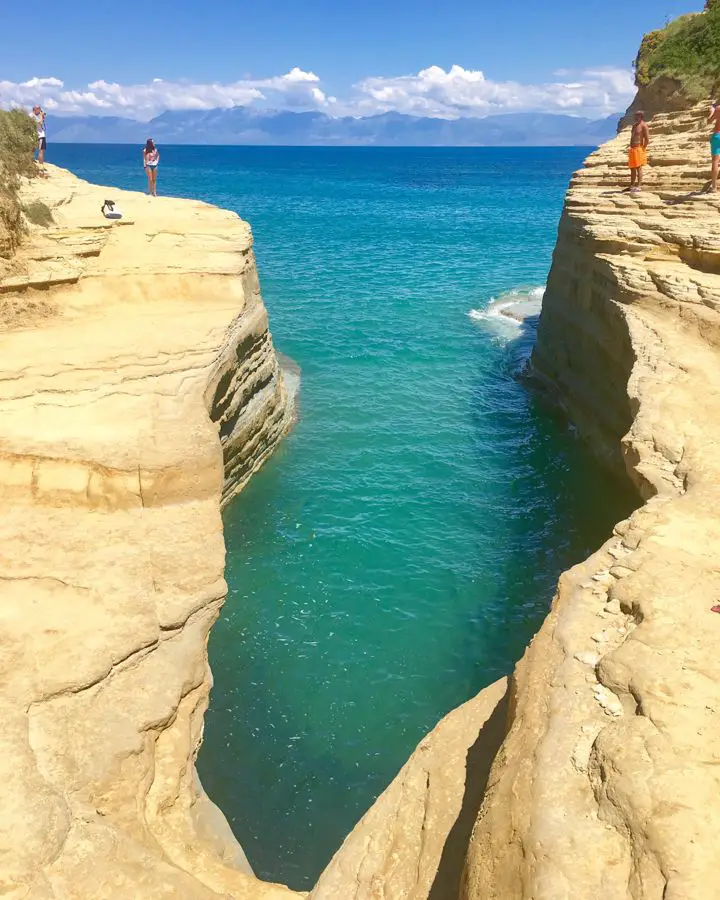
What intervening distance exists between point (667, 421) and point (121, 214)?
1202 centimetres

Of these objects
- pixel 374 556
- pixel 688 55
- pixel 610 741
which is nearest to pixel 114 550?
pixel 610 741

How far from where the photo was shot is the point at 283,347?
2152 centimetres

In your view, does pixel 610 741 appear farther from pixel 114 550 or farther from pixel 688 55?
pixel 688 55

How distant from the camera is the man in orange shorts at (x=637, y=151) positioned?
50.5 feet

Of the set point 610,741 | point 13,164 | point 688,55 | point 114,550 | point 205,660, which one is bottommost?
point 205,660

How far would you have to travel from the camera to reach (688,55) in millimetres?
21062

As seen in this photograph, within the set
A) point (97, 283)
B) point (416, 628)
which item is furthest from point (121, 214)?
point (416, 628)

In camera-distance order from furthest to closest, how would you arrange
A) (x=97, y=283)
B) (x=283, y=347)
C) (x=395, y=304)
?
(x=395, y=304), (x=283, y=347), (x=97, y=283)

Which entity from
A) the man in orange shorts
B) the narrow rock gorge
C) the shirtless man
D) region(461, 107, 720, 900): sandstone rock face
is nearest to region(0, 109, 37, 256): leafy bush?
the narrow rock gorge

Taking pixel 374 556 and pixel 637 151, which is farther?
pixel 637 151

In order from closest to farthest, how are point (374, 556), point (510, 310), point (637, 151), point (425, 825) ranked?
point (425, 825)
point (374, 556)
point (637, 151)
point (510, 310)

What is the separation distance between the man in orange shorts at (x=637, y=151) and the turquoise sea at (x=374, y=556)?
560 centimetres

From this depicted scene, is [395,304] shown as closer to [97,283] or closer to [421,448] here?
[421,448]

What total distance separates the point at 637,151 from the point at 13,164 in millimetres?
13750
